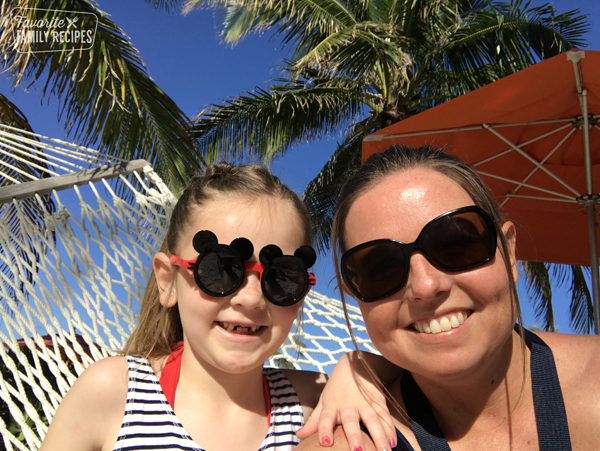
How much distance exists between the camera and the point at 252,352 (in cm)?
135

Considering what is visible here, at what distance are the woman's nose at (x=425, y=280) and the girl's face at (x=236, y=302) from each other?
520mm

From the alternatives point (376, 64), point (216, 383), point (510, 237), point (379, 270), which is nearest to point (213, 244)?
point (216, 383)

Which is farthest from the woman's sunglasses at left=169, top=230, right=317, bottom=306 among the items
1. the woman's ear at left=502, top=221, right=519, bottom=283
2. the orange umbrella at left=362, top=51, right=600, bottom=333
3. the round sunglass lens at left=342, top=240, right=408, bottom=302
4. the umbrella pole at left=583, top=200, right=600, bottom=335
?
the umbrella pole at left=583, top=200, right=600, bottom=335

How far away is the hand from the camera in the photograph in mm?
981

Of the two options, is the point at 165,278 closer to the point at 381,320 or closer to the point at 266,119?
the point at 381,320

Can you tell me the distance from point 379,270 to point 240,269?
0.47 m

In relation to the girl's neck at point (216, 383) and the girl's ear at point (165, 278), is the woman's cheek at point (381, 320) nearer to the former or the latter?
the girl's neck at point (216, 383)

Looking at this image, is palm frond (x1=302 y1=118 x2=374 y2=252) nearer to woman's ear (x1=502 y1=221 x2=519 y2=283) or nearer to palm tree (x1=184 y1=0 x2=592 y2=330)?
palm tree (x1=184 y1=0 x2=592 y2=330)

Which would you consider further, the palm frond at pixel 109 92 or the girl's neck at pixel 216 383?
the palm frond at pixel 109 92

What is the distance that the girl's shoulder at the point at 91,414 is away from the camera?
1316mm

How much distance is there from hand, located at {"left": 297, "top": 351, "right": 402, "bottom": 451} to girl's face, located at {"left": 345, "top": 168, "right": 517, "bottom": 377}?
138 mm

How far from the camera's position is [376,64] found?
7.47 m

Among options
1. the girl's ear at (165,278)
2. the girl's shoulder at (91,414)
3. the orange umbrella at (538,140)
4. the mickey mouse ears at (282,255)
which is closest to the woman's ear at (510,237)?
the mickey mouse ears at (282,255)

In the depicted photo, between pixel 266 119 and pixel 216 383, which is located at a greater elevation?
pixel 266 119
